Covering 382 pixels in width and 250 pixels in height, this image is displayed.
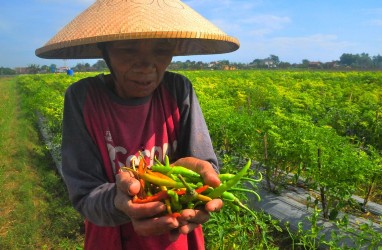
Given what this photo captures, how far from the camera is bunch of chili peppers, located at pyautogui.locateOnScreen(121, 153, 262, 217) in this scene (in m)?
1.23

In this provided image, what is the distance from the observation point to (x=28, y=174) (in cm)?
646

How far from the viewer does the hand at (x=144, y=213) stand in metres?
1.15

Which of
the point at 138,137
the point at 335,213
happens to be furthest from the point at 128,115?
→ the point at 335,213

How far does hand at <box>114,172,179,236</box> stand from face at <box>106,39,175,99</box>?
1.51 ft

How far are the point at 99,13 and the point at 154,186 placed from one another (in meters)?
0.77

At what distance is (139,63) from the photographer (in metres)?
1.48

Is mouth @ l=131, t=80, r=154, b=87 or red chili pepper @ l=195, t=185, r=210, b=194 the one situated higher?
mouth @ l=131, t=80, r=154, b=87

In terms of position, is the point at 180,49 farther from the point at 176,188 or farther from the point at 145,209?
the point at 145,209

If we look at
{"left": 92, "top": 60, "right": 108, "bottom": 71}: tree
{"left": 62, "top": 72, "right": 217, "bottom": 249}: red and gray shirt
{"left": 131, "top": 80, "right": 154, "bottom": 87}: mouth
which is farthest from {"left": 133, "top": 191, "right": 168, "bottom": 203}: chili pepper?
{"left": 92, "top": 60, "right": 108, "bottom": 71}: tree

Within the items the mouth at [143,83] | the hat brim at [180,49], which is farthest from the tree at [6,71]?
the mouth at [143,83]

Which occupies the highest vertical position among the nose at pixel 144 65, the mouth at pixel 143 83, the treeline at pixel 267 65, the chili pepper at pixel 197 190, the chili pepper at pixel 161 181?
the nose at pixel 144 65

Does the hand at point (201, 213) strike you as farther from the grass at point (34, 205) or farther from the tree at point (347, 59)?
the tree at point (347, 59)

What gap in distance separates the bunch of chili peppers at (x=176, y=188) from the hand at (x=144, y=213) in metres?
0.03

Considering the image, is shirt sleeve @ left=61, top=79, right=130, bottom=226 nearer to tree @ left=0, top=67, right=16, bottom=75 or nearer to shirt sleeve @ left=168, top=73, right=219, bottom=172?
shirt sleeve @ left=168, top=73, right=219, bottom=172
